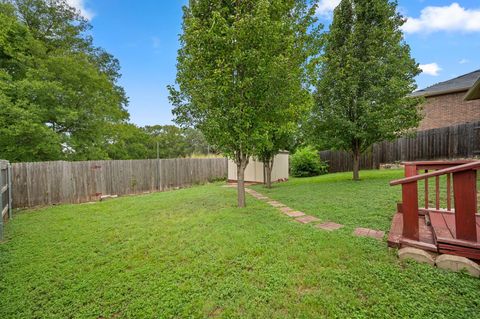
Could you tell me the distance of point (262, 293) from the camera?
2037 millimetres

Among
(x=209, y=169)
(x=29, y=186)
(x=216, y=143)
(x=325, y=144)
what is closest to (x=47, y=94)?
(x=29, y=186)

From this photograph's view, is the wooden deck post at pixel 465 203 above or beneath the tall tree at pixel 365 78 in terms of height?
beneath

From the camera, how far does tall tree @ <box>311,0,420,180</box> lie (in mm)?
7332

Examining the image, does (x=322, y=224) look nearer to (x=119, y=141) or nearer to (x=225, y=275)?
(x=225, y=275)

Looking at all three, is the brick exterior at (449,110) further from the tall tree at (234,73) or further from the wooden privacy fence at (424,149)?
the tall tree at (234,73)

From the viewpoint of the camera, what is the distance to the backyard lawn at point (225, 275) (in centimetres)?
183

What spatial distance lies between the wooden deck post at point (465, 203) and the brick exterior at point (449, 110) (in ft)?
44.3

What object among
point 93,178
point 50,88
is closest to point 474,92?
point 93,178

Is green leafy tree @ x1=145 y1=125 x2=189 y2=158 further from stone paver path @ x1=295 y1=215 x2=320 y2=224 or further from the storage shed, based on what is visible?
stone paver path @ x1=295 y1=215 x2=320 y2=224

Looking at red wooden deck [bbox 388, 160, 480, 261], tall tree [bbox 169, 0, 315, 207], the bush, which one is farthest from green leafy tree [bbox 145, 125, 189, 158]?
red wooden deck [bbox 388, 160, 480, 261]

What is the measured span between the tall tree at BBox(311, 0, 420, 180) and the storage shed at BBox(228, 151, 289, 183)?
4.11 metres

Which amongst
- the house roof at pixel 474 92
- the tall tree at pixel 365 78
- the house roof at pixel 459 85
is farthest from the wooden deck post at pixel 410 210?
the house roof at pixel 459 85

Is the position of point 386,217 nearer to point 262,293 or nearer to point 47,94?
point 262,293

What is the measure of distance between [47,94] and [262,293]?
40.1ft
